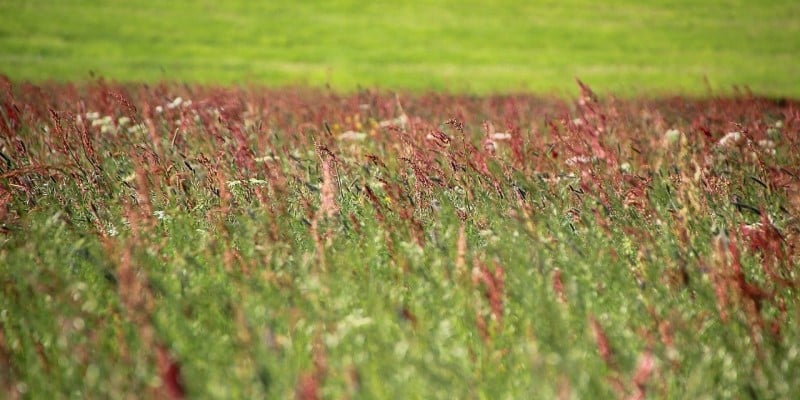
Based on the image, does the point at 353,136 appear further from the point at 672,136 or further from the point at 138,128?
the point at 672,136

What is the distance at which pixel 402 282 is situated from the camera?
11.6 ft

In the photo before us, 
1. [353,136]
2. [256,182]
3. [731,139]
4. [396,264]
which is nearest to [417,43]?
[353,136]

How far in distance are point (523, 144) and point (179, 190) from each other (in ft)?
7.68

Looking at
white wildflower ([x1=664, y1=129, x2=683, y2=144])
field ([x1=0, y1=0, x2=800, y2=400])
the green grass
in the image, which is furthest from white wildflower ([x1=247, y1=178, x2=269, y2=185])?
the green grass

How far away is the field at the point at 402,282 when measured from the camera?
8.31 ft

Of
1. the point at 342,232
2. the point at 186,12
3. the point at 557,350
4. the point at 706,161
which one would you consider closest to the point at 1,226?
the point at 342,232

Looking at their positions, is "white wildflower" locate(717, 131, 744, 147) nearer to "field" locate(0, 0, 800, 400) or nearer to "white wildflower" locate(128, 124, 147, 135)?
"field" locate(0, 0, 800, 400)

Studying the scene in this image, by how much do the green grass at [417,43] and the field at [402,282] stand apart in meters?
12.6

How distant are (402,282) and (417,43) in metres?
19.3

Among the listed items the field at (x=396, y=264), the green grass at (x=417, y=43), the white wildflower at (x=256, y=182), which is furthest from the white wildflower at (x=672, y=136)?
the green grass at (x=417, y=43)

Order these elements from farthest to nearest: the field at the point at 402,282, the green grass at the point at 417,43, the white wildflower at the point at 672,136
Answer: the green grass at the point at 417,43 < the white wildflower at the point at 672,136 < the field at the point at 402,282

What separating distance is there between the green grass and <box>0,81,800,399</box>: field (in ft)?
41.4

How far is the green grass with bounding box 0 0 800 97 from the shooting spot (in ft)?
61.9

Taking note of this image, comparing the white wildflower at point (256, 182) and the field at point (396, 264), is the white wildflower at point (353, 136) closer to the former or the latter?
the field at point (396, 264)
